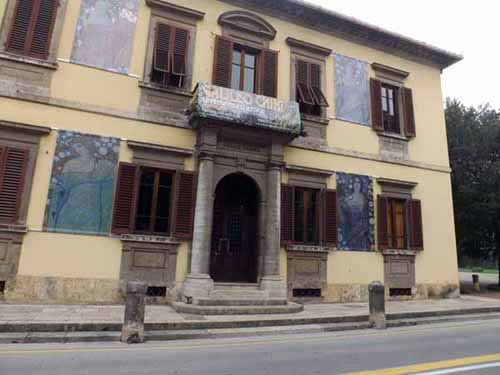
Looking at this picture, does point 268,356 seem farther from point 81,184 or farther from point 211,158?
point 81,184

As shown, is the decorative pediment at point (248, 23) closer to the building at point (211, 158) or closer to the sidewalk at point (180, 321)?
the building at point (211, 158)

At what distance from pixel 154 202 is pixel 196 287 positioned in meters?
2.58

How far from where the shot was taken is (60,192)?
9.09 metres

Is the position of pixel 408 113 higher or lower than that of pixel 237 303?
higher

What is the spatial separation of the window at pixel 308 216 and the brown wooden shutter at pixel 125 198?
14.4 ft

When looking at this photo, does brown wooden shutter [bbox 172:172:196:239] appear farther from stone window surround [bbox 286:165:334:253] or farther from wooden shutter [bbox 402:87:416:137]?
wooden shutter [bbox 402:87:416:137]

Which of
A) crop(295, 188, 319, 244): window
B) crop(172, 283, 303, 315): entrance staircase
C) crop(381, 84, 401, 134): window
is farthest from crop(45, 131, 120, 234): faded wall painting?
crop(381, 84, 401, 134): window

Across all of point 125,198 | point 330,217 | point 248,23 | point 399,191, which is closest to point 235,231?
point 330,217

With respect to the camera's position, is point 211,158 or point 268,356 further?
point 211,158

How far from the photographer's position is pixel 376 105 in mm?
13391

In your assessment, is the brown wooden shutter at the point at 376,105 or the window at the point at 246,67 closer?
the window at the point at 246,67

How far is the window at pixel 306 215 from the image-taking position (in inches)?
449

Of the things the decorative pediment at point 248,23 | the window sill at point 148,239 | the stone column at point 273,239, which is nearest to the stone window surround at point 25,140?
the window sill at point 148,239

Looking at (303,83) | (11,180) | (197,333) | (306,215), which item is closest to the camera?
(197,333)
